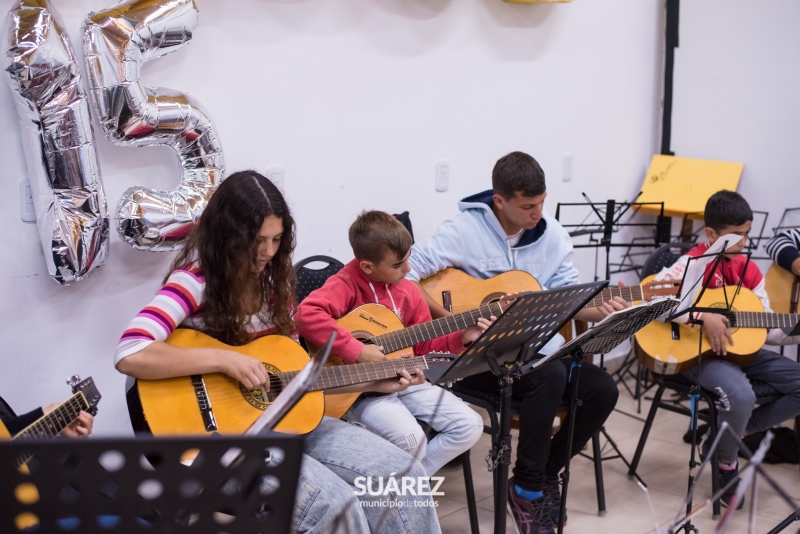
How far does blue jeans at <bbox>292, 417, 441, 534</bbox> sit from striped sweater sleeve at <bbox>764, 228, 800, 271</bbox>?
211 cm

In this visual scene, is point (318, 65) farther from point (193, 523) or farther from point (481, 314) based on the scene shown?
point (193, 523)

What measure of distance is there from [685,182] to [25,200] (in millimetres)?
3652

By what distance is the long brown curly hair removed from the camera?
222 cm

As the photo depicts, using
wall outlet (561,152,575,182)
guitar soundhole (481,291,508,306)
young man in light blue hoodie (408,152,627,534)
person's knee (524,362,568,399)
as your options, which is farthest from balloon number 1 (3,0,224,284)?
wall outlet (561,152,575,182)

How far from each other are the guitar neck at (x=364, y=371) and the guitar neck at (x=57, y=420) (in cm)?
65

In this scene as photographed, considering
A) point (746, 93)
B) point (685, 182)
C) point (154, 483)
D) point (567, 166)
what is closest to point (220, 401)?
point (154, 483)

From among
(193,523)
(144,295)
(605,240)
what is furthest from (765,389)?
(193,523)

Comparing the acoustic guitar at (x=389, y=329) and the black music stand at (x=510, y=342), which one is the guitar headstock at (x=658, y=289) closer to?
the acoustic guitar at (x=389, y=329)

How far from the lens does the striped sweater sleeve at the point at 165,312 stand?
6.84 ft

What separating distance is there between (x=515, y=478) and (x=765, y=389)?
1130 millimetres

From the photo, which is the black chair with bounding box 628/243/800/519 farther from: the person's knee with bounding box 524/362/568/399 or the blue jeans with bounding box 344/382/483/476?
the blue jeans with bounding box 344/382/483/476

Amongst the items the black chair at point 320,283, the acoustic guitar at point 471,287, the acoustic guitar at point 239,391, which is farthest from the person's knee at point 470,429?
the acoustic guitar at point 471,287

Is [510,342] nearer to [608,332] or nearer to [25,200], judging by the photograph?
[608,332]

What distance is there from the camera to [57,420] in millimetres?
1815
